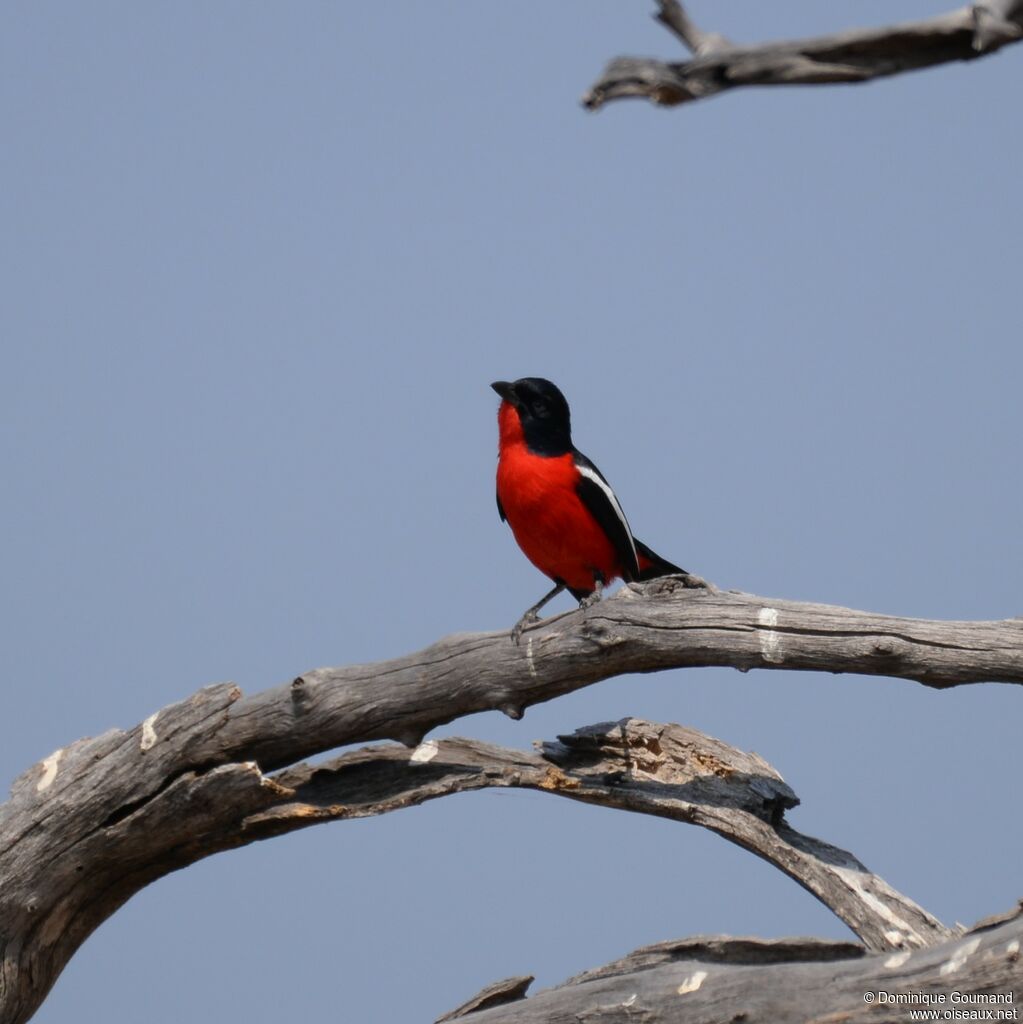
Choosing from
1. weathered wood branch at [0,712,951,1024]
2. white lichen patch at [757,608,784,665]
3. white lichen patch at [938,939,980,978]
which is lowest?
white lichen patch at [938,939,980,978]

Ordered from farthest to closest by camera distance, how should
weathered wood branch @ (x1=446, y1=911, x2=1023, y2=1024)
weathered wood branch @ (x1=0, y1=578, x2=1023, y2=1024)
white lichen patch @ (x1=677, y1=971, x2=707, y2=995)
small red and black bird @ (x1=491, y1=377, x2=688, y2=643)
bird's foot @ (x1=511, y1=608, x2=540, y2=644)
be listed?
small red and black bird @ (x1=491, y1=377, x2=688, y2=643) → bird's foot @ (x1=511, y1=608, x2=540, y2=644) → weathered wood branch @ (x1=0, y1=578, x2=1023, y2=1024) → white lichen patch @ (x1=677, y1=971, x2=707, y2=995) → weathered wood branch @ (x1=446, y1=911, x2=1023, y2=1024)

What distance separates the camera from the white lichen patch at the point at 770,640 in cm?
582

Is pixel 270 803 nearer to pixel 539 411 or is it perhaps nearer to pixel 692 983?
pixel 692 983

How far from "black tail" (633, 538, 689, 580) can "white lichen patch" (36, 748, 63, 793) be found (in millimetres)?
3310

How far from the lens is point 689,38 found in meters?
4.02

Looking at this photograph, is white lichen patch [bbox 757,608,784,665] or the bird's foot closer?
white lichen patch [bbox 757,608,784,665]

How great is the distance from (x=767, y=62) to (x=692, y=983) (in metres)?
3.31

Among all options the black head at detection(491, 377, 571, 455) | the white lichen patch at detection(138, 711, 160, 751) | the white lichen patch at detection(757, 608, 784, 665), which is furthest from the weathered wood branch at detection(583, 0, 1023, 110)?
the black head at detection(491, 377, 571, 455)

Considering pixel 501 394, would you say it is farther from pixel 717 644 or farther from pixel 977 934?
pixel 977 934

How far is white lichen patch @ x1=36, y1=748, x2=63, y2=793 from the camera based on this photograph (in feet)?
21.4

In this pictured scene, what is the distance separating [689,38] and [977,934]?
10.3 feet

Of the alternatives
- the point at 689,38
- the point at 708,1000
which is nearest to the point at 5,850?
the point at 708,1000

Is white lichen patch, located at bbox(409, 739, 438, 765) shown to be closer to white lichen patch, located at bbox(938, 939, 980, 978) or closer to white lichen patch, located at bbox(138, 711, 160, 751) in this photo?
white lichen patch, located at bbox(138, 711, 160, 751)

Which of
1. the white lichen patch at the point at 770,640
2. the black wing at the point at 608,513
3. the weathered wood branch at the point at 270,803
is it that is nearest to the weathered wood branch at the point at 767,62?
the white lichen patch at the point at 770,640
